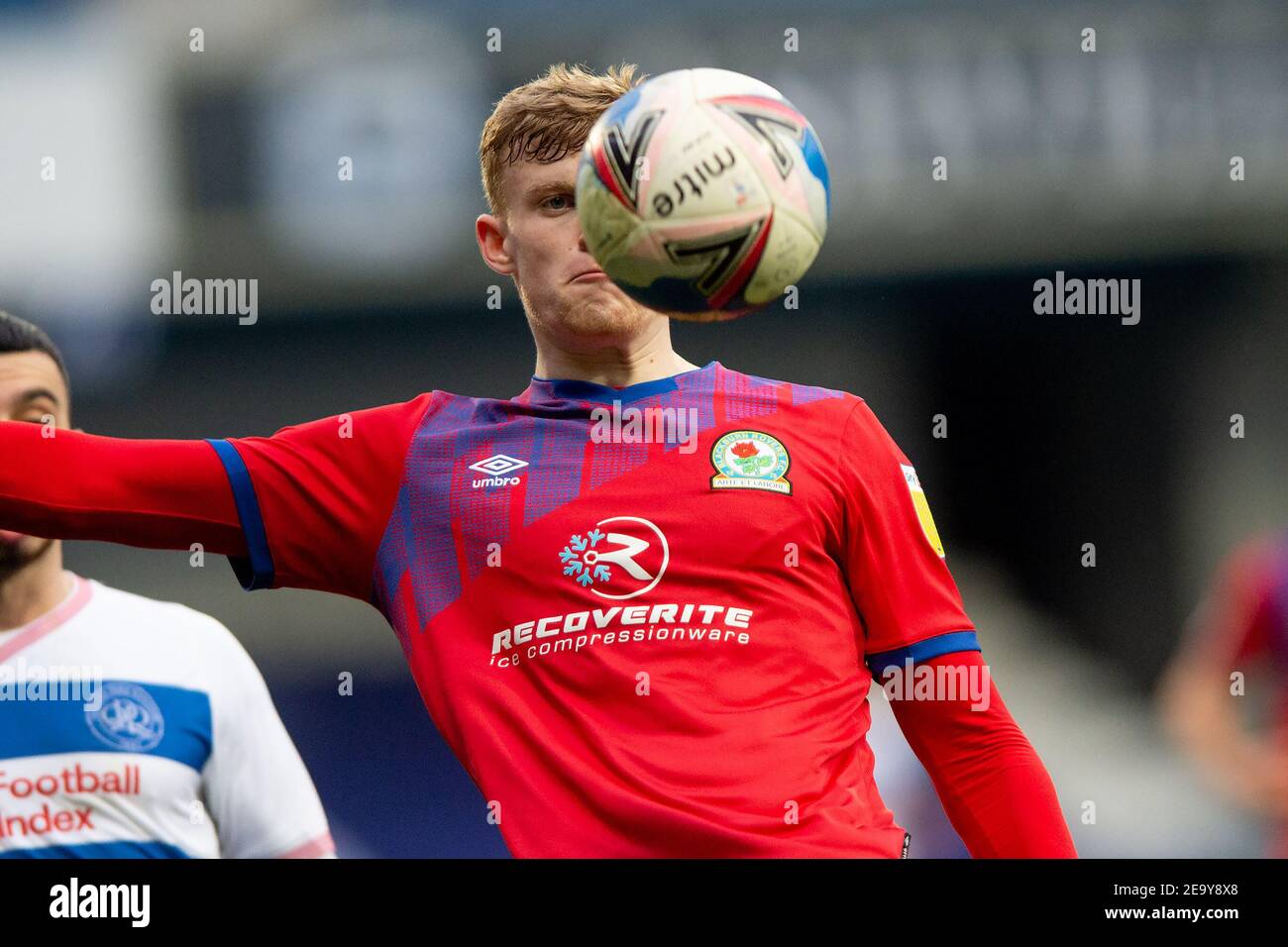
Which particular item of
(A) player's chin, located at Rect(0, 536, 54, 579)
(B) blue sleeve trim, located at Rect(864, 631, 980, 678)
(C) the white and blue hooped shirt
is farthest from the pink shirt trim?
(B) blue sleeve trim, located at Rect(864, 631, 980, 678)

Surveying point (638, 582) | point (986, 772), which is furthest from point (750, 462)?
point (986, 772)

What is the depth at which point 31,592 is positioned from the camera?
201 inches

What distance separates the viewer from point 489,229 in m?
3.99

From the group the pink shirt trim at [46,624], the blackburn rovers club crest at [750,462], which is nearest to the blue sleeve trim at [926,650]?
the blackburn rovers club crest at [750,462]

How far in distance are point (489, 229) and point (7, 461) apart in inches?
46.5

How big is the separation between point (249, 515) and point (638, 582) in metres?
0.82

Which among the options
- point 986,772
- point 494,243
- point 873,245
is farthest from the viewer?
point 873,245

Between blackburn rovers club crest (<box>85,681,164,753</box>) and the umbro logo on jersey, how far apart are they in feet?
5.50

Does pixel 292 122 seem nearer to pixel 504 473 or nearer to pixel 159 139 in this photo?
pixel 159 139

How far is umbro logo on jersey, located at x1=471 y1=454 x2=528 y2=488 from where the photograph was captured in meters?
3.63

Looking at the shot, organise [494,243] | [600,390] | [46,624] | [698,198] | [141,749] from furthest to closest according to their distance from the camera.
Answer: [46,624], [141,749], [494,243], [600,390], [698,198]

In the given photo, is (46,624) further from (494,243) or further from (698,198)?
(698,198)

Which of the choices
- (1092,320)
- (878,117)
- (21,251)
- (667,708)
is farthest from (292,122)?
(667,708)

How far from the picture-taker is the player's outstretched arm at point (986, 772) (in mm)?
3527
